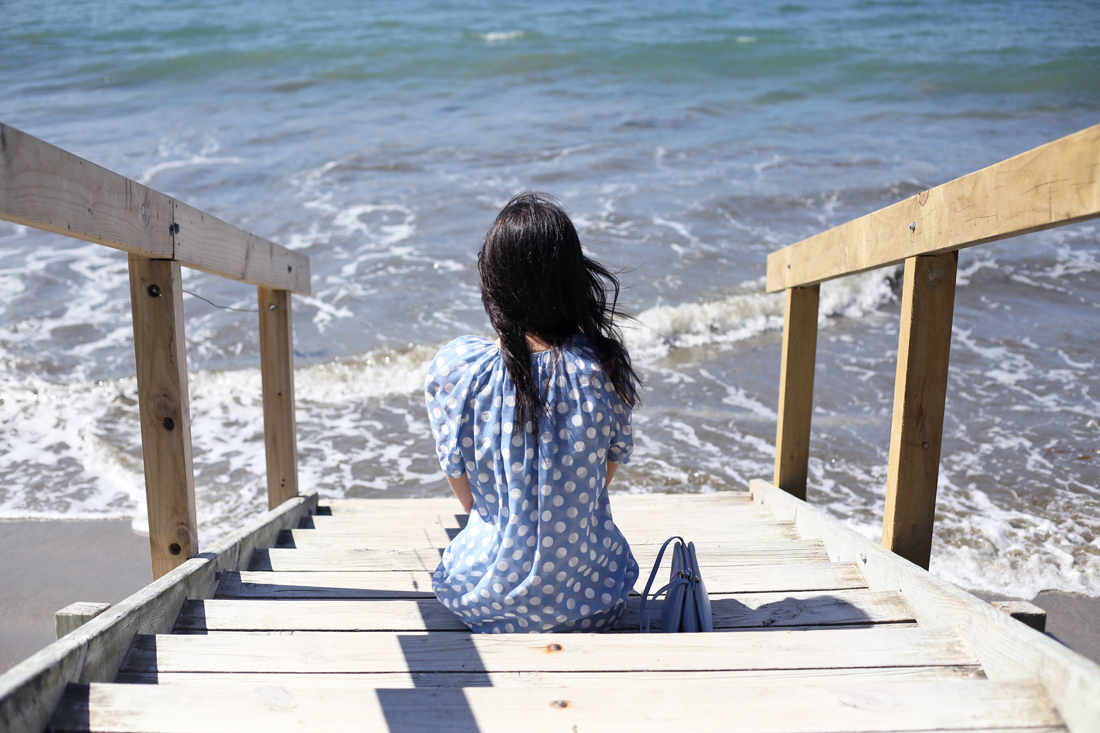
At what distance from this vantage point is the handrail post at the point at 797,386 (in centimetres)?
325

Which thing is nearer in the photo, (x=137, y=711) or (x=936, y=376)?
(x=137, y=711)

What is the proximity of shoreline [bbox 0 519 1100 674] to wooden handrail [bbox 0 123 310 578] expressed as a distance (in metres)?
1.40

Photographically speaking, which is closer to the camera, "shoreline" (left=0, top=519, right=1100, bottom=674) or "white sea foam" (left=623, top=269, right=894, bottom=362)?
"shoreline" (left=0, top=519, right=1100, bottom=674)

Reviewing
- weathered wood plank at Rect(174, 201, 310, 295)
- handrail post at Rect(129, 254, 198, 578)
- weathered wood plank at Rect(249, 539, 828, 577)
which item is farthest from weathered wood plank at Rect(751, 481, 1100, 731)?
weathered wood plank at Rect(174, 201, 310, 295)

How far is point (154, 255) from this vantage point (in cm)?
212

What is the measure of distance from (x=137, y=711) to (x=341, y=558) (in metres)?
1.25

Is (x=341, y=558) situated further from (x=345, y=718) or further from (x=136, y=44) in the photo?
(x=136, y=44)

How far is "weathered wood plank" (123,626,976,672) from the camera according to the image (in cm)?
157

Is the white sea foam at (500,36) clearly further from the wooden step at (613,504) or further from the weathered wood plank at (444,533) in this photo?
the weathered wood plank at (444,533)

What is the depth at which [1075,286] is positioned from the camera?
318 inches

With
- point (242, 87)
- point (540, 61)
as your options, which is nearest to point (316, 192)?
point (242, 87)

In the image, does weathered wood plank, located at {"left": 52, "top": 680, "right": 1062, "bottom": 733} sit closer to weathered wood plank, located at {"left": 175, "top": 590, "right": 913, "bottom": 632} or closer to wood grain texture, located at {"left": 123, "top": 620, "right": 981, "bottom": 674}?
wood grain texture, located at {"left": 123, "top": 620, "right": 981, "bottom": 674}

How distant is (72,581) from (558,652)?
302 cm

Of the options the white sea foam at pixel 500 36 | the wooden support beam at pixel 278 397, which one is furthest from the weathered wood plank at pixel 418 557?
the white sea foam at pixel 500 36
